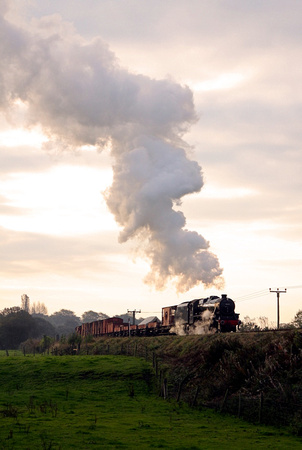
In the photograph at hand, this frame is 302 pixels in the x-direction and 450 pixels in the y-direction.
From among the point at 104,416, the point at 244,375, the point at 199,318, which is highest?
the point at 199,318

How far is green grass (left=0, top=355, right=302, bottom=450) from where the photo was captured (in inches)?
1016

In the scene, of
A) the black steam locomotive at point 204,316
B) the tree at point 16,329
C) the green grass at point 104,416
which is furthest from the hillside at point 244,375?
the tree at point 16,329

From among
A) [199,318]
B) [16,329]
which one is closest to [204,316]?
[199,318]

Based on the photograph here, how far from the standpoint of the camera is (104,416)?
33312 mm

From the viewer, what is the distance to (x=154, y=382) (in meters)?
45.2

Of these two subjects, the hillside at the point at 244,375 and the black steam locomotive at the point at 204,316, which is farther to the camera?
the black steam locomotive at the point at 204,316

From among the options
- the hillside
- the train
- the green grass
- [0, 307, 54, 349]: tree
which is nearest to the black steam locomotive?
the train

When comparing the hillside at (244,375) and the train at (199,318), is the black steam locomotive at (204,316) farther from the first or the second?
the hillside at (244,375)

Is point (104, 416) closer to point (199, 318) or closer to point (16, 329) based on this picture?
point (199, 318)

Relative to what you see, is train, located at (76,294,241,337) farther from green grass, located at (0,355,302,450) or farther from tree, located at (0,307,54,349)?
tree, located at (0,307,54,349)

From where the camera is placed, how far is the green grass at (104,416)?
25.8 metres

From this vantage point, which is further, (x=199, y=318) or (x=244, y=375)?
(x=199, y=318)

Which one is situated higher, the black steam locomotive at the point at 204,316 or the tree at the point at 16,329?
the black steam locomotive at the point at 204,316

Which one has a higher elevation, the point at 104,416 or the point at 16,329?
the point at 16,329
